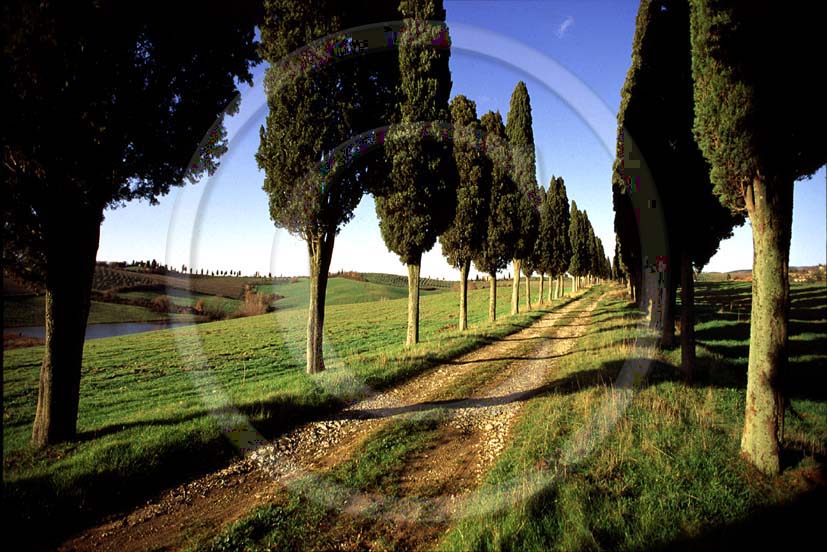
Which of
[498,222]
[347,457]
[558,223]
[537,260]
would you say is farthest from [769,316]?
[558,223]

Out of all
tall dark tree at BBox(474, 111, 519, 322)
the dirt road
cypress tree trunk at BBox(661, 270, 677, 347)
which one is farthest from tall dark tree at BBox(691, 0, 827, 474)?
tall dark tree at BBox(474, 111, 519, 322)

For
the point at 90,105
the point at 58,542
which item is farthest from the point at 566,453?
the point at 90,105

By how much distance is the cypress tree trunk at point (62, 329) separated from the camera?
6.60 m

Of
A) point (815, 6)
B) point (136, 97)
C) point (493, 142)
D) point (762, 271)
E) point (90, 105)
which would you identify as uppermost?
point (493, 142)

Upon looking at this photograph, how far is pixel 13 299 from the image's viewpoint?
144 ft

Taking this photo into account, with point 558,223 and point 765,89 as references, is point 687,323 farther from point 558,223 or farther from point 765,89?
point 558,223

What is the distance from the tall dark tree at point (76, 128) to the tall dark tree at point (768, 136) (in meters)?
9.95

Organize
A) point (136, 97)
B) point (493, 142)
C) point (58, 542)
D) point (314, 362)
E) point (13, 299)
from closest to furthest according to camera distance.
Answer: point (58, 542) → point (136, 97) → point (314, 362) → point (493, 142) → point (13, 299)

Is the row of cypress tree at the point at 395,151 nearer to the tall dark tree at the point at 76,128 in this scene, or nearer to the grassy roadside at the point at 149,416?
the grassy roadside at the point at 149,416

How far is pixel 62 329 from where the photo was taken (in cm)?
669

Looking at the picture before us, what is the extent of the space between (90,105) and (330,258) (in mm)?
7251

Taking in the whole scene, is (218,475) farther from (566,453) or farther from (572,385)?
(572,385)

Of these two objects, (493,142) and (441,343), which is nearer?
(441,343)

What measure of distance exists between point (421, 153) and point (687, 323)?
1205cm
